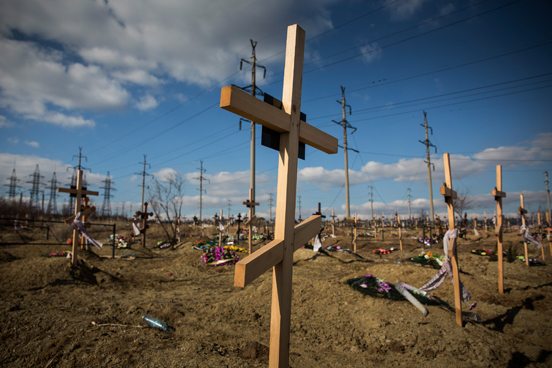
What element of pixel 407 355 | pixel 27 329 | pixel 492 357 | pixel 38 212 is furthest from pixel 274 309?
pixel 38 212

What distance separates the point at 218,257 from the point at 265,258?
11.5 meters

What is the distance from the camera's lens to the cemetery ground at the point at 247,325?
11.2 ft

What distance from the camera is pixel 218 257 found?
12602 millimetres

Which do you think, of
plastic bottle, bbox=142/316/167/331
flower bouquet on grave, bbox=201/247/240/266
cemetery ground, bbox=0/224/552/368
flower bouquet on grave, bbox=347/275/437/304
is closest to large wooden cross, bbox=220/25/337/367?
cemetery ground, bbox=0/224/552/368

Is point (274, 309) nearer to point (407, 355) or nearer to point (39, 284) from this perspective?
point (407, 355)

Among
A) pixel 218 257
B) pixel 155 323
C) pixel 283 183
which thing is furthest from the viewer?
pixel 218 257

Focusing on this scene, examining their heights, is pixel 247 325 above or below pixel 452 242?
below

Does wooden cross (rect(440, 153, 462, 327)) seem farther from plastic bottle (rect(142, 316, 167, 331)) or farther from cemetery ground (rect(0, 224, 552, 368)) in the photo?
plastic bottle (rect(142, 316, 167, 331))

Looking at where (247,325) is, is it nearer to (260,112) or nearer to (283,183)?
(283,183)

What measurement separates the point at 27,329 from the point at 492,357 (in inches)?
250

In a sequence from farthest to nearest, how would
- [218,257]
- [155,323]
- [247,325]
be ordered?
1. [218,257]
2. [247,325]
3. [155,323]

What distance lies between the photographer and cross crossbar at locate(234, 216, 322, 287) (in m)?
1.55

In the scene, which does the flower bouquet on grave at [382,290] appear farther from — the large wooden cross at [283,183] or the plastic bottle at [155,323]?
the large wooden cross at [283,183]

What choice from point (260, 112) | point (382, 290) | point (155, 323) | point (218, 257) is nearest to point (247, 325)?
point (155, 323)
